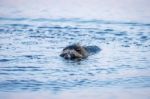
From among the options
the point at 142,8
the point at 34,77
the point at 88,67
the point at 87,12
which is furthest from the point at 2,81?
the point at 142,8

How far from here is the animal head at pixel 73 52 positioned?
17641mm

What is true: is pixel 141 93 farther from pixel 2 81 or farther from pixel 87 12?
pixel 87 12

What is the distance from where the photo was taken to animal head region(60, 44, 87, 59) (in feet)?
57.9

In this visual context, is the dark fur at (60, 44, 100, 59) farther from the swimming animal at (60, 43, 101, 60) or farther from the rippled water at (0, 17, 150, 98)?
the rippled water at (0, 17, 150, 98)

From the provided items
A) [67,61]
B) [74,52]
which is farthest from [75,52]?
[67,61]

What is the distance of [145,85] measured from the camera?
45.4ft

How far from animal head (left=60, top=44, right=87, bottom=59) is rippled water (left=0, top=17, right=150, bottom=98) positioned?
0.96ft

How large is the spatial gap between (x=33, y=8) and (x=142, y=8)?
621cm

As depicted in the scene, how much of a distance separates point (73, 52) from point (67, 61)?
2.99ft

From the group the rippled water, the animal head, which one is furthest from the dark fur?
the rippled water

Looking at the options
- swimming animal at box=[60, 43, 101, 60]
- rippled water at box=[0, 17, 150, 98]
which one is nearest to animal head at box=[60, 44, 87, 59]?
swimming animal at box=[60, 43, 101, 60]

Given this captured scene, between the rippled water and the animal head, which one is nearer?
the rippled water

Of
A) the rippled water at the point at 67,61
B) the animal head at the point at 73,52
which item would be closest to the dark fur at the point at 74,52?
the animal head at the point at 73,52

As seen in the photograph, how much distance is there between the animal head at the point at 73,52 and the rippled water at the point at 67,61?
0.96ft
